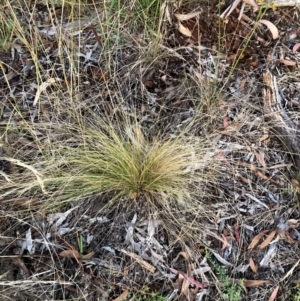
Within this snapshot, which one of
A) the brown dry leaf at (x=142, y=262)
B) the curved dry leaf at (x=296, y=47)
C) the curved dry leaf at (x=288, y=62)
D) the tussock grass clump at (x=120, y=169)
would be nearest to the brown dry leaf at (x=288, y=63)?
the curved dry leaf at (x=288, y=62)

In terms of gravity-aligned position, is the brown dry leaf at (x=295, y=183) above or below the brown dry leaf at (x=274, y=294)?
above

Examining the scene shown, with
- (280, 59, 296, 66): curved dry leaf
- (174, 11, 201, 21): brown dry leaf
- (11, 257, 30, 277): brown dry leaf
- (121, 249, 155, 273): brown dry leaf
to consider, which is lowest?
(11, 257, 30, 277): brown dry leaf

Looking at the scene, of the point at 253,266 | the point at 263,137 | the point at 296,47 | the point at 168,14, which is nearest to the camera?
the point at 253,266

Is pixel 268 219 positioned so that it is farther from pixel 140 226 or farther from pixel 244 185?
pixel 140 226

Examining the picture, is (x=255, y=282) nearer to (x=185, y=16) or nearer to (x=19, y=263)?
(x=19, y=263)

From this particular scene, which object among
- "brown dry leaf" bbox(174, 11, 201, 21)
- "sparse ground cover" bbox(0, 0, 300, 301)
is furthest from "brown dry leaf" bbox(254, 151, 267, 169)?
"brown dry leaf" bbox(174, 11, 201, 21)

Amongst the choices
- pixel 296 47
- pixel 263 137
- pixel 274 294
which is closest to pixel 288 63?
pixel 296 47

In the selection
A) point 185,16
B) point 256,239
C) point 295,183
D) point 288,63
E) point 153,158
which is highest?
point 185,16

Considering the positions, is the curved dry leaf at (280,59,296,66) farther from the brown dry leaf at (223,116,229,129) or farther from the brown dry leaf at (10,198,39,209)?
the brown dry leaf at (10,198,39,209)

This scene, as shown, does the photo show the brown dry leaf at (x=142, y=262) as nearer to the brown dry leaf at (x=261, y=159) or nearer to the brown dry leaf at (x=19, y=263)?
the brown dry leaf at (x=19, y=263)
